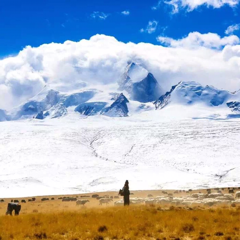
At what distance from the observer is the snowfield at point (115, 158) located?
266 feet

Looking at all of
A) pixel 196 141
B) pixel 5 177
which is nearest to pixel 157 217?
pixel 5 177

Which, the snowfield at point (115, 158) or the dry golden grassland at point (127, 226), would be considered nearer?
the dry golden grassland at point (127, 226)

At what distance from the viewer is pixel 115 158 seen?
117188 mm

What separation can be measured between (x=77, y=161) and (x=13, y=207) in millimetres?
85235

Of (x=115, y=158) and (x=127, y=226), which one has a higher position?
(x=115, y=158)

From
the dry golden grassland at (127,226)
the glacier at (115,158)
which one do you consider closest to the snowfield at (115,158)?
the glacier at (115,158)

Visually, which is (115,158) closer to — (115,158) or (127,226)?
(115,158)

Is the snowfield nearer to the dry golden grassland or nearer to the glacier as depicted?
the glacier

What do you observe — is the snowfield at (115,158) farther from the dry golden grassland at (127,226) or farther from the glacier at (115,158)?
the dry golden grassland at (127,226)

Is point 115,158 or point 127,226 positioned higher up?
point 115,158

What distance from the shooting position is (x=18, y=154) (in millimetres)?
116188

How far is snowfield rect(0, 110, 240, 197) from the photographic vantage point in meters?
81.1

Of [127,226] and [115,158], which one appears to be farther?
[115,158]

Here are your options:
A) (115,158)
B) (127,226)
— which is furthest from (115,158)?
(127,226)
